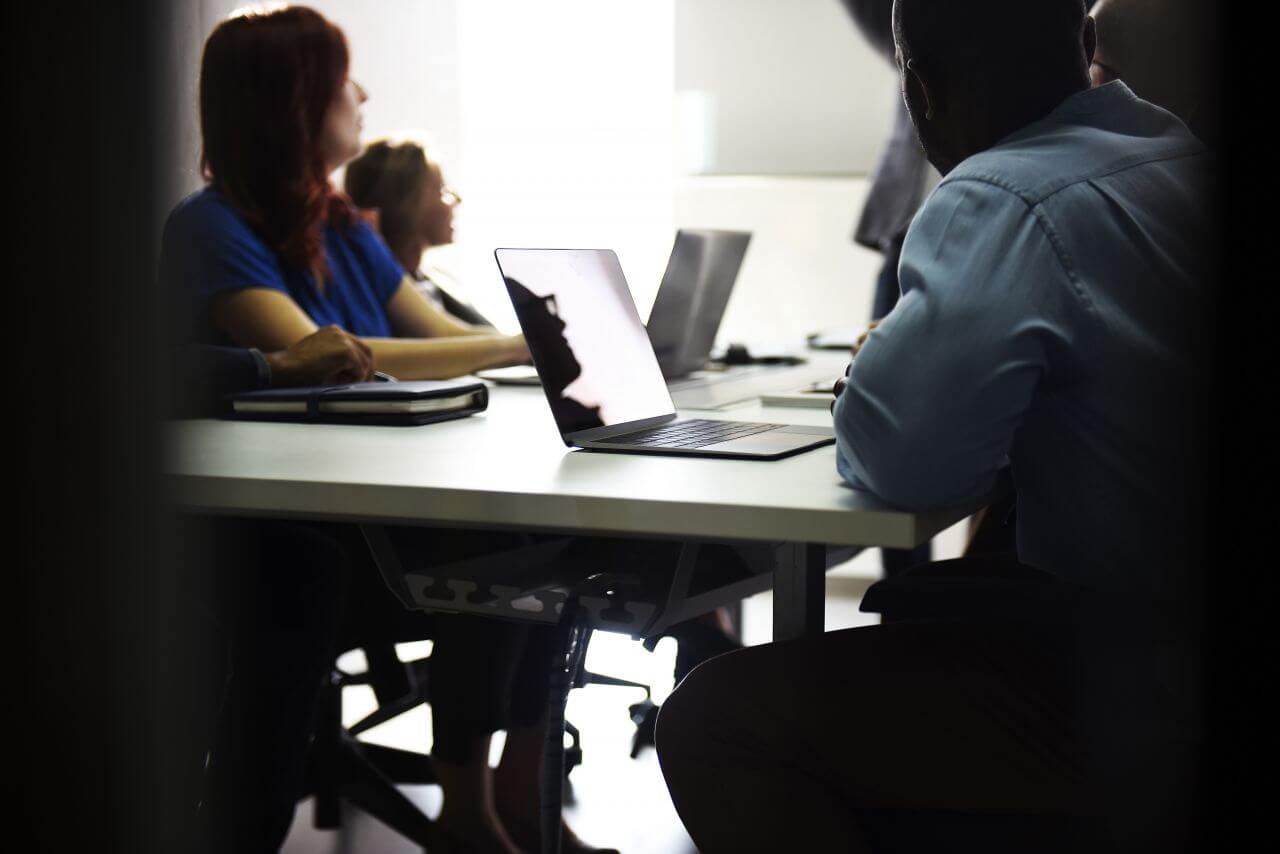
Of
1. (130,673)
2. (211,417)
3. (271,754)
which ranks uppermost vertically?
(130,673)

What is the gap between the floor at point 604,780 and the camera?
1876 millimetres

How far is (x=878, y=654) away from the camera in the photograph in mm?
957

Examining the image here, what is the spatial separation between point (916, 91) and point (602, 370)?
403 mm

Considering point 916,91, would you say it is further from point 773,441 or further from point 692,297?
point 692,297

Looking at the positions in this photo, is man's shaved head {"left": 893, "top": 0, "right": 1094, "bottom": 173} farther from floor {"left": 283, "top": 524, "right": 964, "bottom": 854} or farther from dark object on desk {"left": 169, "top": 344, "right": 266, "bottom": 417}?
dark object on desk {"left": 169, "top": 344, "right": 266, "bottom": 417}

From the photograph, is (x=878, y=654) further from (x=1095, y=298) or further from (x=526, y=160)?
(x=526, y=160)

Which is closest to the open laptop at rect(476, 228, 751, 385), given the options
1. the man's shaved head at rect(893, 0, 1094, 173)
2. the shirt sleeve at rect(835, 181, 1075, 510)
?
the man's shaved head at rect(893, 0, 1094, 173)

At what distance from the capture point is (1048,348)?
2.80ft

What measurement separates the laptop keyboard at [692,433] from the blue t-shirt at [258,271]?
0.65 metres

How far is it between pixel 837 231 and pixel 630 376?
9.16 feet

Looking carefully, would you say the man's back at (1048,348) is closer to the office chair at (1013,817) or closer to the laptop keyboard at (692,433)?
the office chair at (1013,817)

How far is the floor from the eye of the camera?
1.88 metres

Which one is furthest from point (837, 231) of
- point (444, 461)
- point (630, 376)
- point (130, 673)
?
point (130, 673)

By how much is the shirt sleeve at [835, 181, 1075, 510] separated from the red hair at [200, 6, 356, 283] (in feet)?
4.03
